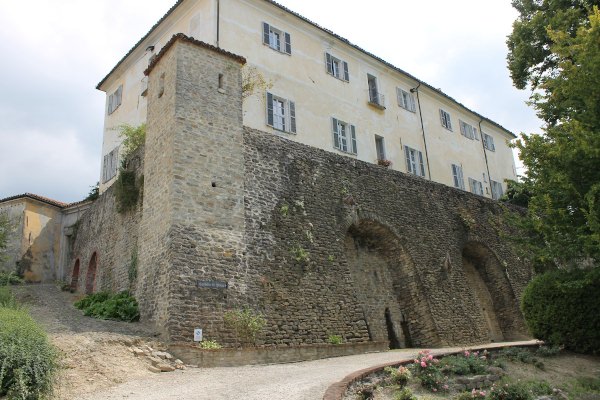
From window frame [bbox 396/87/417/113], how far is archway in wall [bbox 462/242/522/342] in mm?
8221

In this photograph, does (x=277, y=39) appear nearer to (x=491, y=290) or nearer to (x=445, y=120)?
(x=445, y=120)

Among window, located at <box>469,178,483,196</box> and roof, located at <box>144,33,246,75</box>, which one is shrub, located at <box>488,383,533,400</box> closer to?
roof, located at <box>144,33,246,75</box>

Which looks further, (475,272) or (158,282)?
(475,272)

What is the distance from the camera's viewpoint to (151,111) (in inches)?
654

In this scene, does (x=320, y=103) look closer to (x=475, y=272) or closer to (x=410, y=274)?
(x=410, y=274)

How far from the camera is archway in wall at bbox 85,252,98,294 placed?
2061cm

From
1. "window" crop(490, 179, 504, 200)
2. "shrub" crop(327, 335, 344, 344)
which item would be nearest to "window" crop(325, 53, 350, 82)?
"shrub" crop(327, 335, 344, 344)

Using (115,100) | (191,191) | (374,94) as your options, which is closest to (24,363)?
(191,191)

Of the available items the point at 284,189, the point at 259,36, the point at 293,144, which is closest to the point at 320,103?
the point at 259,36

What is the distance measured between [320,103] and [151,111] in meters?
8.32

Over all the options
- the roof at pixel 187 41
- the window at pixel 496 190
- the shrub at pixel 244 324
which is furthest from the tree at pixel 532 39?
the window at pixel 496 190

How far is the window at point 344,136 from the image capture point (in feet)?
75.9

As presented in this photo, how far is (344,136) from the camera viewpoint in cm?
2356

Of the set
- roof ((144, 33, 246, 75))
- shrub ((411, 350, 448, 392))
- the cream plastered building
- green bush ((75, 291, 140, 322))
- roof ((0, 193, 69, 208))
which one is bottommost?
shrub ((411, 350, 448, 392))
